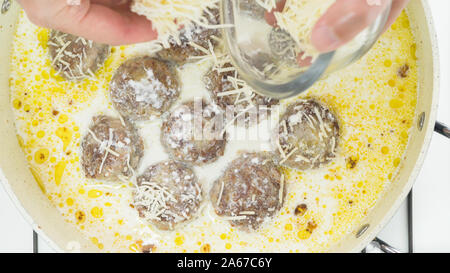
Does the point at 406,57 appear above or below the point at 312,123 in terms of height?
above

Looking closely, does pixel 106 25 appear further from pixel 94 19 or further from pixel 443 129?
pixel 443 129

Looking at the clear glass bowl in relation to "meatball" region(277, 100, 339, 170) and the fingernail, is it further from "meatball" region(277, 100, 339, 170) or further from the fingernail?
"meatball" region(277, 100, 339, 170)

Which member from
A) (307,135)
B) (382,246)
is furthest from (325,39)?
(382,246)

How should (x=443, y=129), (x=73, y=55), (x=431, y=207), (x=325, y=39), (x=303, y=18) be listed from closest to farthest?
(x=325, y=39) < (x=303, y=18) < (x=443, y=129) < (x=73, y=55) < (x=431, y=207)

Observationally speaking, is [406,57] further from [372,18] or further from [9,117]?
[9,117]

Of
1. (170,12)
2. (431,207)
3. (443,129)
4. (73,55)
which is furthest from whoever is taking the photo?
(431,207)

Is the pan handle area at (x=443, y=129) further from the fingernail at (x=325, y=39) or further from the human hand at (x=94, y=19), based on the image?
the human hand at (x=94, y=19)
